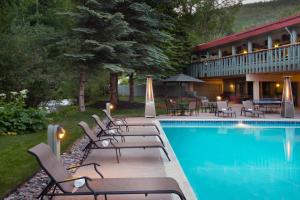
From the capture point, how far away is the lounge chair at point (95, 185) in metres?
4.28

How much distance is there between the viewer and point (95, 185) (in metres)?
4.54

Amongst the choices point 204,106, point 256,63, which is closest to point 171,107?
point 204,106

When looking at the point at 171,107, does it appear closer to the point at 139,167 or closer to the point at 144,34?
the point at 144,34

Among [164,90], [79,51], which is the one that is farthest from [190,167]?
[164,90]

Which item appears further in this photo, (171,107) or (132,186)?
(171,107)

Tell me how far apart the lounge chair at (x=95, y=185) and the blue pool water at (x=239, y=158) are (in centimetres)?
185

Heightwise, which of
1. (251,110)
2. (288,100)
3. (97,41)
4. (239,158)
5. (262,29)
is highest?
(262,29)

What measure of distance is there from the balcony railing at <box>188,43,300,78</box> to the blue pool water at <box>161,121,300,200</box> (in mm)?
4410

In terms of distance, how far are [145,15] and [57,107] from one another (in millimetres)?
7048

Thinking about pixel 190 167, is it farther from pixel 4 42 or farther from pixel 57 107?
pixel 57 107

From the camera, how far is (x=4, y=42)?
1577cm

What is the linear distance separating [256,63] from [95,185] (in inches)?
734

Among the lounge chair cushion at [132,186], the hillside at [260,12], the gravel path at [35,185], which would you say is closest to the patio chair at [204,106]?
the gravel path at [35,185]

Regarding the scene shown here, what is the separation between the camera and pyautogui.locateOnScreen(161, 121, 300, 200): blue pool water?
258 inches
